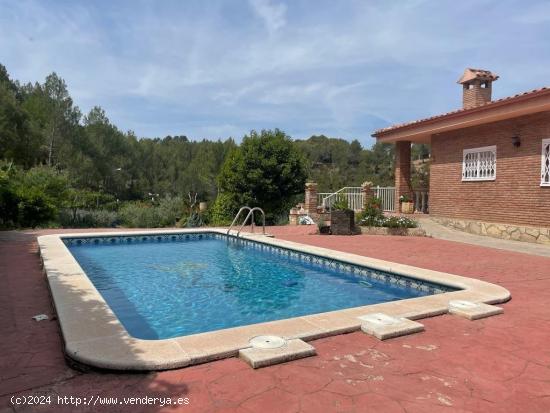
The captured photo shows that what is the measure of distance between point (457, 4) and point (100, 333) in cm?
1219

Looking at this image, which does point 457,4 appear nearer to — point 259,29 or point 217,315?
point 259,29

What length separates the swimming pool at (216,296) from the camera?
379cm

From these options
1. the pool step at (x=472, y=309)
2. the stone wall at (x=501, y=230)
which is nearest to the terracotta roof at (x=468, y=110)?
the stone wall at (x=501, y=230)

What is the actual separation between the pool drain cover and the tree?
54.8ft

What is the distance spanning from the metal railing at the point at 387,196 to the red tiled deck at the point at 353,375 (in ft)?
41.5

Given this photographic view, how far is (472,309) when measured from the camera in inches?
200

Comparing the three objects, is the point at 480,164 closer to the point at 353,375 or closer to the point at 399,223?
the point at 399,223

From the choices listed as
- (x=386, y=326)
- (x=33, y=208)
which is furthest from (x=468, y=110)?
(x=33, y=208)

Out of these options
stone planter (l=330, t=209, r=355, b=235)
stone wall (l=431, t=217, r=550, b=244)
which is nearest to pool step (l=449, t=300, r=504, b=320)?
stone wall (l=431, t=217, r=550, b=244)

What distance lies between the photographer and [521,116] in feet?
38.9

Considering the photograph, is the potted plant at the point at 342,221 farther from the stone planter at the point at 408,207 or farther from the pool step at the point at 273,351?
the pool step at the point at 273,351

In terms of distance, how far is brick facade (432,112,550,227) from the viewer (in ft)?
37.4

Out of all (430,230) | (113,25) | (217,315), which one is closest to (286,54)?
(113,25)

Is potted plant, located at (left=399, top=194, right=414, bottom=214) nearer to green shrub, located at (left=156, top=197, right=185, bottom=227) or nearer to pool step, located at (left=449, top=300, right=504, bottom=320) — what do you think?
green shrub, located at (left=156, top=197, right=185, bottom=227)
